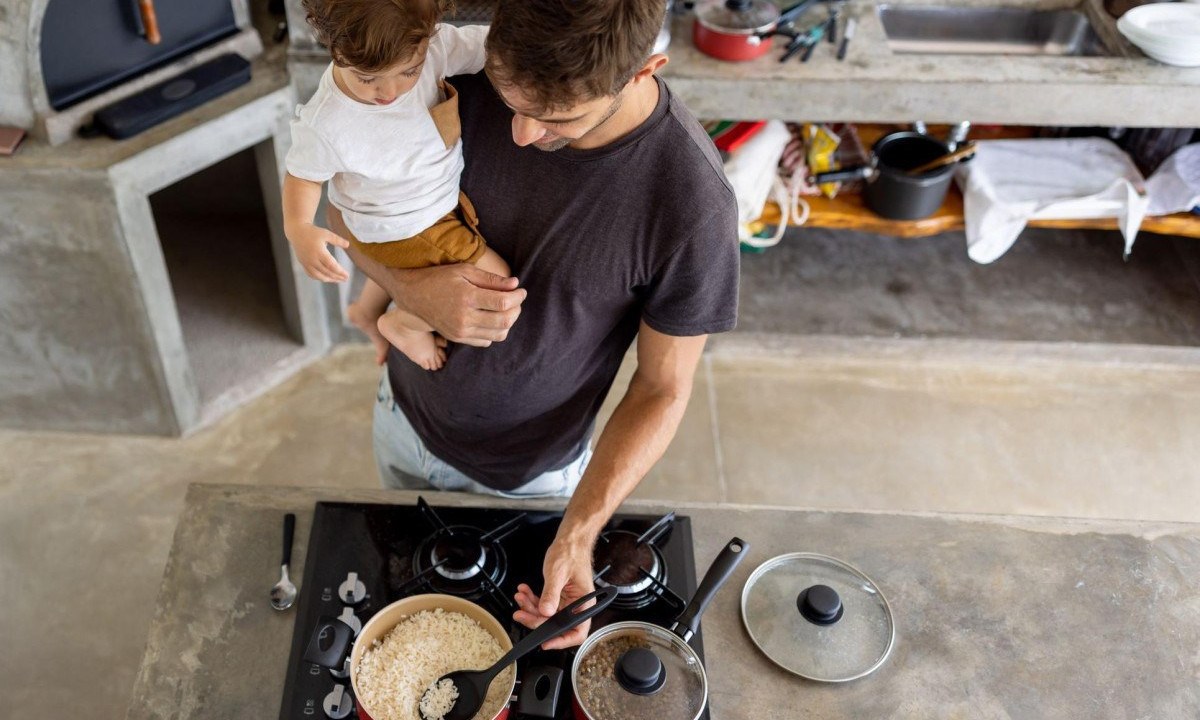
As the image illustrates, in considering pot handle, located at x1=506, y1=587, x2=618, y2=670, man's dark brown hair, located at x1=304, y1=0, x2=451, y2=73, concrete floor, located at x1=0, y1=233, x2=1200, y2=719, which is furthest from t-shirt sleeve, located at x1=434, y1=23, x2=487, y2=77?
concrete floor, located at x1=0, y1=233, x2=1200, y2=719

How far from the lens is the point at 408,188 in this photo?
1510mm

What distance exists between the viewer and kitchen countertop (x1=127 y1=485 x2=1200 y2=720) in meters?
1.48

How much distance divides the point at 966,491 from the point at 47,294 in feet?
8.93

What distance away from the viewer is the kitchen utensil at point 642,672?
1360 millimetres

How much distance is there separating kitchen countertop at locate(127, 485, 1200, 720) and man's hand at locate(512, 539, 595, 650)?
22 cm

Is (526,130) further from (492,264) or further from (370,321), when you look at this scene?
(370,321)

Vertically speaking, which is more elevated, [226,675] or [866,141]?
[226,675]

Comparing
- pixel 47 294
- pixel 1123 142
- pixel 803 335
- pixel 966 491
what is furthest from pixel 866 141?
pixel 47 294

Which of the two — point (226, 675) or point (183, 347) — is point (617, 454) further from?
point (183, 347)

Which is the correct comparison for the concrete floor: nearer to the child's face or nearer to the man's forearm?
the man's forearm

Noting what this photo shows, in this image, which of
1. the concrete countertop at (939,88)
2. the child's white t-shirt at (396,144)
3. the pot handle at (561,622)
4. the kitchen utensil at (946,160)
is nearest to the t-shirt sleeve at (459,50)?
the child's white t-shirt at (396,144)

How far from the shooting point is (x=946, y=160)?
Result: 127 inches

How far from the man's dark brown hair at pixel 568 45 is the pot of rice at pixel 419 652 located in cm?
70

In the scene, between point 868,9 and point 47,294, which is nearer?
point 47,294
